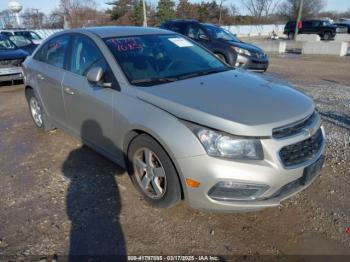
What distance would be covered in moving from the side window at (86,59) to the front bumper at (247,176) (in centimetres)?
134

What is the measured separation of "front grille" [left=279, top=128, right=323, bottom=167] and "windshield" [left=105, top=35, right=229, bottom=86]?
1391 mm

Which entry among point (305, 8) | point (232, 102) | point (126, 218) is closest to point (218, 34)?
point (232, 102)

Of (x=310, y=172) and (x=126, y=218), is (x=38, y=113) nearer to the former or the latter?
(x=126, y=218)

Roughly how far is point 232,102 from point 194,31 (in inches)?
341

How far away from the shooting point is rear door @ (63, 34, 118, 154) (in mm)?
3512

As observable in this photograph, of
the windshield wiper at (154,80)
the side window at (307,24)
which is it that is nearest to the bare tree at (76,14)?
the side window at (307,24)

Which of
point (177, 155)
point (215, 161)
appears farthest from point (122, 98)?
point (215, 161)

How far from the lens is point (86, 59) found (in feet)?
12.9

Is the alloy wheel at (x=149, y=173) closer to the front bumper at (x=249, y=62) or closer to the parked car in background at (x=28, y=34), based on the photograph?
the front bumper at (x=249, y=62)

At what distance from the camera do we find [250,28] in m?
57.9

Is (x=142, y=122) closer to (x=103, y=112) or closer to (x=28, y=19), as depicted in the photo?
(x=103, y=112)

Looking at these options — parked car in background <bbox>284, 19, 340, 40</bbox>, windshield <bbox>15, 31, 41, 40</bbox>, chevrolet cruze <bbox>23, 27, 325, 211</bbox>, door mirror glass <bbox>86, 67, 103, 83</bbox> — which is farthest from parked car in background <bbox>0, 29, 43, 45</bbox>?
parked car in background <bbox>284, 19, 340, 40</bbox>

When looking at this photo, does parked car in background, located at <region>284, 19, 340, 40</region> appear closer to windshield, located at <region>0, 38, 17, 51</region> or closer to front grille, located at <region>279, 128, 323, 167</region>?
windshield, located at <region>0, 38, 17, 51</region>

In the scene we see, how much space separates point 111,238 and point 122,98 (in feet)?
4.41
